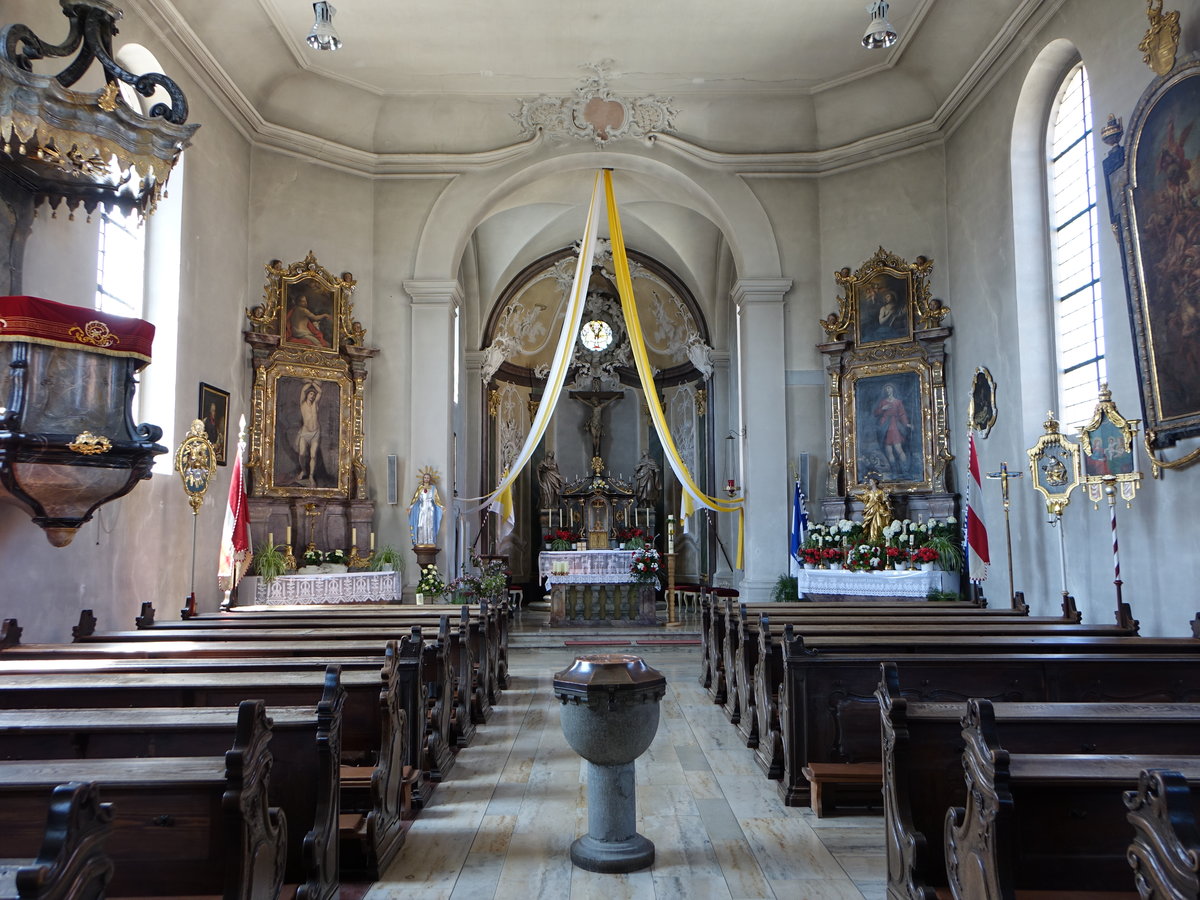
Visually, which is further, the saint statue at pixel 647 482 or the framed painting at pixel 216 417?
the saint statue at pixel 647 482

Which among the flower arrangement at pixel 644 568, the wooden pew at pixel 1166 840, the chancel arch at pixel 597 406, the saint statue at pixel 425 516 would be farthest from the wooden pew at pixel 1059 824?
the chancel arch at pixel 597 406

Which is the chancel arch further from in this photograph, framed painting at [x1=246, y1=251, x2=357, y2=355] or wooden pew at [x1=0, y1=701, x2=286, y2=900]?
wooden pew at [x1=0, y1=701, x2=286, y2=900]

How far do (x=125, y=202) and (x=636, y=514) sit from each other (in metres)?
13.0

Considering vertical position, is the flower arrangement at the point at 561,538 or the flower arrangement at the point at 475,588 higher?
the flower arrangement at the point at 561,538

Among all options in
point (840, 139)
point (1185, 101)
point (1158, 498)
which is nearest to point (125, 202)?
point (1185, 101)

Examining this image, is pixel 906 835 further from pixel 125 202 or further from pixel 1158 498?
pixel 125 202

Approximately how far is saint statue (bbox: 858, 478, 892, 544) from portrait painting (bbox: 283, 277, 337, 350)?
288 inches

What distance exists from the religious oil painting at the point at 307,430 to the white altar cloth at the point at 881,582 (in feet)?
20.8

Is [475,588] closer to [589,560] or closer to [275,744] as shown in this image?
[589,560]

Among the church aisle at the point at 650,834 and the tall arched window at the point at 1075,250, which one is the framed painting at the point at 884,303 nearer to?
the tall arched window at the point at 1075,250

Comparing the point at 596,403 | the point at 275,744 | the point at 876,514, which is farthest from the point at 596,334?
the point at 275,744

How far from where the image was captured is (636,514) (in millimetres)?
18578

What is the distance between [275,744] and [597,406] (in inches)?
648

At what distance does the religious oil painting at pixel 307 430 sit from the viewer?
1166 cm
